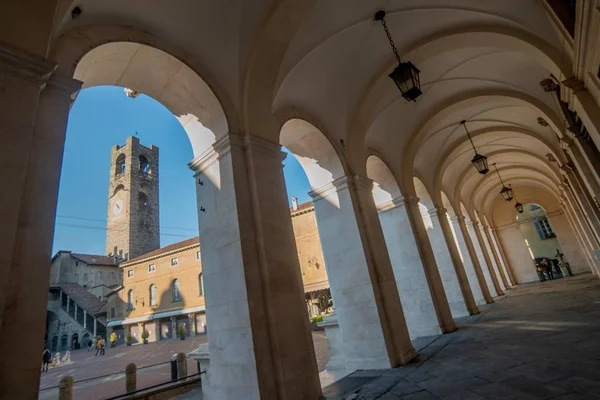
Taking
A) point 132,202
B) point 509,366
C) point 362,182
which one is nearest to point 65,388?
point 362,182

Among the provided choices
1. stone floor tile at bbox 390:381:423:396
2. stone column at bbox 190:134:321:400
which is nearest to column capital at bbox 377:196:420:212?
stone column at bbox 190:134:321:400

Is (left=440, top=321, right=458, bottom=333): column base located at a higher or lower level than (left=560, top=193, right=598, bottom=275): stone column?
lower

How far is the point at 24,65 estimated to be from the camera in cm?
248

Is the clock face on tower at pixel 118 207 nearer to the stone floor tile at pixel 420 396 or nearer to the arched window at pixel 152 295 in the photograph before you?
the arched window at pixel 152 295

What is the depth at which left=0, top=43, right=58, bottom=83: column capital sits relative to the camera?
2400 mm

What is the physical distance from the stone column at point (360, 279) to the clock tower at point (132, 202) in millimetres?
37686

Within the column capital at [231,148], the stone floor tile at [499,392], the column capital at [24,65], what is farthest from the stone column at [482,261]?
the column capital at [24,65]

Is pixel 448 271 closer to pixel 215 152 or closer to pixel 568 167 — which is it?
pixel 568 167

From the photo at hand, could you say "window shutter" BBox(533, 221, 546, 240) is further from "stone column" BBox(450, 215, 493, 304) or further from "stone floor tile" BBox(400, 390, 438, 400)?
"stone floor tile" BBox(400, 390, 438, 400)

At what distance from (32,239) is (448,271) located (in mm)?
11117

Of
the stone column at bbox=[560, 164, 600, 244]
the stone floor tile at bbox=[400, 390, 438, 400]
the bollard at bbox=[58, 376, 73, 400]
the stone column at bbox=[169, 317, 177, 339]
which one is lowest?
the stone floor tile at bbox=[400, 390, 438, 400]

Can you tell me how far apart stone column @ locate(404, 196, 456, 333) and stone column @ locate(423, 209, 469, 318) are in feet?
8.00

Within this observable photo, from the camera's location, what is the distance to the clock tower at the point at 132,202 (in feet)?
126

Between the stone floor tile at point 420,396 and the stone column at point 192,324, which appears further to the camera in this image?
the stone column at point 192,324
